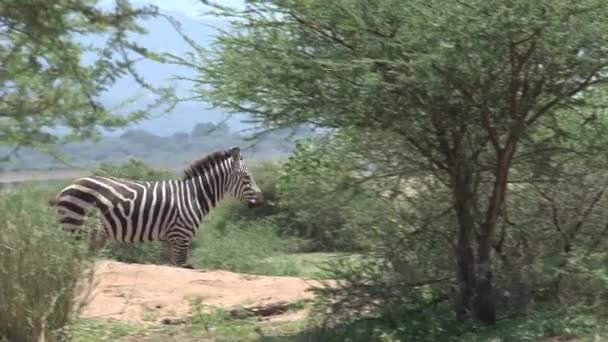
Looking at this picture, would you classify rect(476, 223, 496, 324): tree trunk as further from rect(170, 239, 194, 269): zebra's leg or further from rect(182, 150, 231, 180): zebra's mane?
rect(182, 150, 231, 180): zebra's mane

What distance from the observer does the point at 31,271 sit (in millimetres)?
8469

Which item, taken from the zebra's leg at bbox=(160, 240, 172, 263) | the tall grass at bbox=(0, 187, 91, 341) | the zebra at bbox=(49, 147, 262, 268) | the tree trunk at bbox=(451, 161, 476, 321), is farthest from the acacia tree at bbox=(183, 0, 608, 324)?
the zebra's leg at bbox=(160, 240, 172, 263)

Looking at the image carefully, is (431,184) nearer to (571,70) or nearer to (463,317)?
(463,317)

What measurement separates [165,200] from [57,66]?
865 centimetres

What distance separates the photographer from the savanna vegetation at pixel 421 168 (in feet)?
27.9

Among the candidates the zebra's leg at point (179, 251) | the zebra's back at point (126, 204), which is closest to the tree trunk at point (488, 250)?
the zebra's back at point (126, 204)

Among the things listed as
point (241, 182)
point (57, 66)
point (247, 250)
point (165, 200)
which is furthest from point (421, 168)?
point (247, 250)

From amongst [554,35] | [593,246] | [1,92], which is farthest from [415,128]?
[1,92]

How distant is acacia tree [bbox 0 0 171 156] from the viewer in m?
7.44

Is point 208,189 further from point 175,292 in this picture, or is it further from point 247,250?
point 175,292

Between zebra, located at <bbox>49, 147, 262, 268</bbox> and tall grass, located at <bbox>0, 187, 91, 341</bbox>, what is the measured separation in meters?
6.45

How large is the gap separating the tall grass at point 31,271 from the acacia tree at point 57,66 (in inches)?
25.3

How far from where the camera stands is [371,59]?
869 centimetres

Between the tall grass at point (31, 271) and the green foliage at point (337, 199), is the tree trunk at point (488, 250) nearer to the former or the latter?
the green foliage at point (337, 199)
